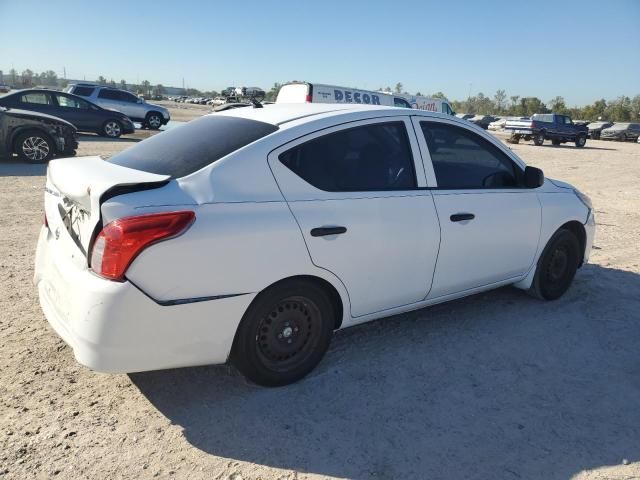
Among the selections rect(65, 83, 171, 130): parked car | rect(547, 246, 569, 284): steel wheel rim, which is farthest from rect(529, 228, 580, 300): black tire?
rect(65, 83, 171, 130): parked car

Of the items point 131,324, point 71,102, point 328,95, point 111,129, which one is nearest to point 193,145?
point 131,324

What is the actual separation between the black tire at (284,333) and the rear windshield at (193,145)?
0.84m

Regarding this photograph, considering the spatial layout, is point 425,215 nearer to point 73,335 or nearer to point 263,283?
point 263,283

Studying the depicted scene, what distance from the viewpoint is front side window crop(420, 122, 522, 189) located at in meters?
3.77

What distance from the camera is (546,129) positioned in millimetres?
29719

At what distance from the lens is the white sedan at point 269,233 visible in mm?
2576

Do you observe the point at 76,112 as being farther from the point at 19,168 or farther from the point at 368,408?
the point at 368,408

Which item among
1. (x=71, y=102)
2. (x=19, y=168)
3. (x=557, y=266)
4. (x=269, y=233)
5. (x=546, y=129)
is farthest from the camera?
(x=546, y=129)

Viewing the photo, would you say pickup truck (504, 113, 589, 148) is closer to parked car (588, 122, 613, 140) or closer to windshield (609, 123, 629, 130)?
windshield (609, 123, 629, 130)

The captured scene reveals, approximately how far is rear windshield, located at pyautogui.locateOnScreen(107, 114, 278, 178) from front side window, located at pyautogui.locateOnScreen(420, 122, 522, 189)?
1.28m

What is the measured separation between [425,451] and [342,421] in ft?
1.56

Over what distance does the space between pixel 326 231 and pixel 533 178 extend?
2.15 meters

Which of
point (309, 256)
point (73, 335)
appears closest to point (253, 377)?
point (309, 256)

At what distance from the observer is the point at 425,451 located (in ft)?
8.84
